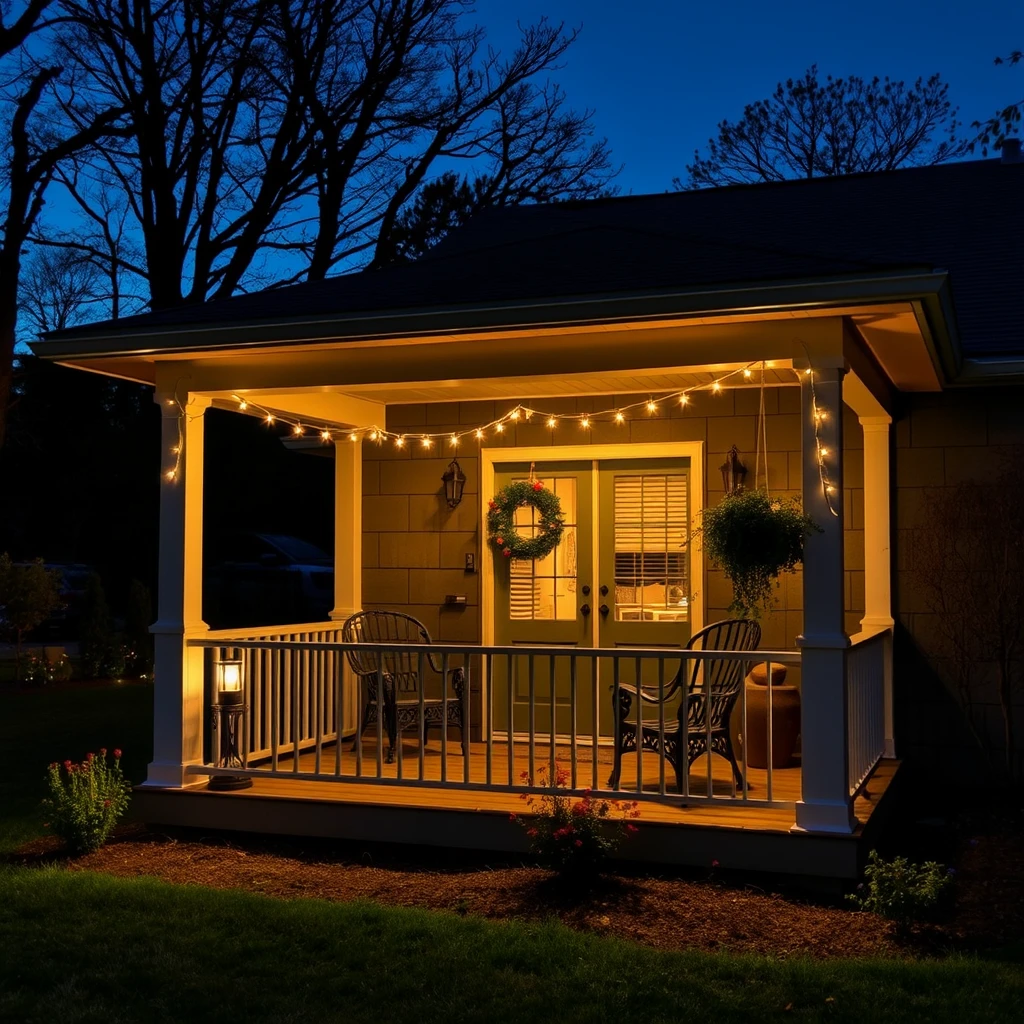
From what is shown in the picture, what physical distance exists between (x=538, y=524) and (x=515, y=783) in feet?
7.49

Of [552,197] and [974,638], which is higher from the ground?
[552,197]

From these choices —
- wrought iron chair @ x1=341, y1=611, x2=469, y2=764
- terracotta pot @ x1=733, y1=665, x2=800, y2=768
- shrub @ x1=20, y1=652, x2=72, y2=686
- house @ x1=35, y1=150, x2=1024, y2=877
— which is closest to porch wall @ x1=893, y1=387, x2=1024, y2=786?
house @ x1=35, y1=150, x2=1024, y2=877

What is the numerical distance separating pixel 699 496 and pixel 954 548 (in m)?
1.66

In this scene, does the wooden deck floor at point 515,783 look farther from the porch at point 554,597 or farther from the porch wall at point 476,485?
the porch wall at point 476,485

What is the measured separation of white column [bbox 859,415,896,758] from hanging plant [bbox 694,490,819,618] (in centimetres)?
181

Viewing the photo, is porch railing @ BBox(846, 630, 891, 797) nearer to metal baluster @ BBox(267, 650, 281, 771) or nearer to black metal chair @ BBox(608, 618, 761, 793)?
black metal chair @ BBox(608, 618, 761, 793)

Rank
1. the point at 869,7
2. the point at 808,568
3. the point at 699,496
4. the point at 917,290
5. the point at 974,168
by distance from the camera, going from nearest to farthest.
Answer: the point at 917,290 < the point at 808,568 < the point at 699,496 < the point at 974,168 < the point at 869,7

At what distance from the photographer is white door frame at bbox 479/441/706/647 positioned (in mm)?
7902

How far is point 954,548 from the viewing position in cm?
691

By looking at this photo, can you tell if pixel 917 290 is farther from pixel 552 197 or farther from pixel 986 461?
pixel 552 197

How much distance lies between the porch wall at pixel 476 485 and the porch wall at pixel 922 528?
0.30m

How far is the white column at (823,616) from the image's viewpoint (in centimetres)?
538

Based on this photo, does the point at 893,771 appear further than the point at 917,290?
Yes

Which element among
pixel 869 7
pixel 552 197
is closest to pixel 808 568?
pixel 552 197
